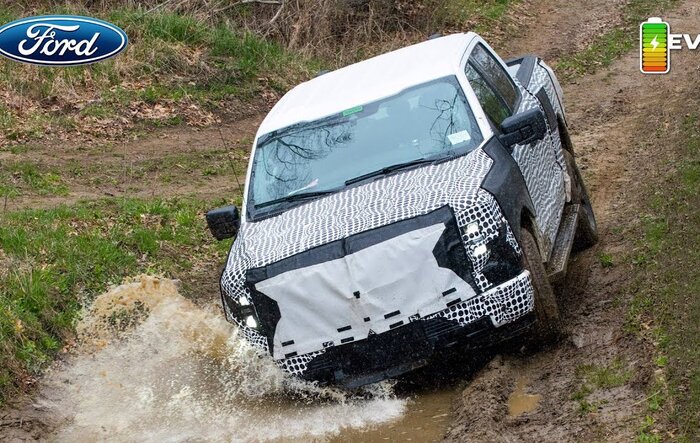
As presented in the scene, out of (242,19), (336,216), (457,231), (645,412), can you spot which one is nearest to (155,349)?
(336,216)

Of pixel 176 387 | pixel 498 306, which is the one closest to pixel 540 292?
pixel 498 306

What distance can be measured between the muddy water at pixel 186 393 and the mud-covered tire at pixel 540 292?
71cm

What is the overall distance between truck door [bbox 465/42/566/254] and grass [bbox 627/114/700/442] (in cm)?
75

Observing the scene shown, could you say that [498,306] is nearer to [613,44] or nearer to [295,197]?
[295,197]

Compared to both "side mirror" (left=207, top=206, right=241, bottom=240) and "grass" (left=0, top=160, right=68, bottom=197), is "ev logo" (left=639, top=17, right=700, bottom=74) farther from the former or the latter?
"side mirror" (left=207, top=206, right=241, bottom=240)

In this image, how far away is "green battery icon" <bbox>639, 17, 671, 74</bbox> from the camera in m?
16.9

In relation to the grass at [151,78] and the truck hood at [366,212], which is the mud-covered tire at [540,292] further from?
the grass at [151,78]

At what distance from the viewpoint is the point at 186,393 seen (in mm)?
7375

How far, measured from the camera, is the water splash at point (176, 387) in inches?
255

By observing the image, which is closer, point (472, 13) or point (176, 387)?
point (176, 387)

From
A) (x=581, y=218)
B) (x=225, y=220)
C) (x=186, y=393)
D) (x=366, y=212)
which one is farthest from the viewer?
(x=581, y=218)

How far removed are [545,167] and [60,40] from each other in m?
9.48

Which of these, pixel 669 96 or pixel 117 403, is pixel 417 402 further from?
pixel 669 96

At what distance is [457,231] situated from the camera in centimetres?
597
